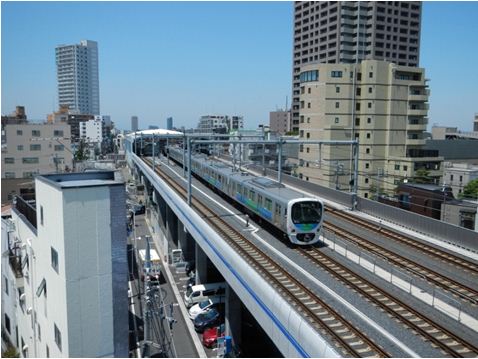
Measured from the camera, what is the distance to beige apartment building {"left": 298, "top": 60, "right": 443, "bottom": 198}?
39.4 metres

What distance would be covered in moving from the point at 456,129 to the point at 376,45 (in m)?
28.6

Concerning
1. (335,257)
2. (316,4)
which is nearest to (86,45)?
(316,4)

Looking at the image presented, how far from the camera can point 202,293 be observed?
70.0 ft

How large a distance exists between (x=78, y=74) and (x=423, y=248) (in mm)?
160772

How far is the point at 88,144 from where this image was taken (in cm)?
8300

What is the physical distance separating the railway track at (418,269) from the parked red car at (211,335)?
6230mm

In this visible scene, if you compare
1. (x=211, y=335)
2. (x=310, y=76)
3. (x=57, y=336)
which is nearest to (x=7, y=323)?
(x=211, y=335)

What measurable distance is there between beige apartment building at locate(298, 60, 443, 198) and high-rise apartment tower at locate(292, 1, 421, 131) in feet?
93.1

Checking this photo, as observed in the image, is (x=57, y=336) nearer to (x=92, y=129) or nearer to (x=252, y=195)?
(x=252, y=195)

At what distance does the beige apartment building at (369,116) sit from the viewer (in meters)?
39.4

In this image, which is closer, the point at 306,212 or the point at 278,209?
the point at 306,212

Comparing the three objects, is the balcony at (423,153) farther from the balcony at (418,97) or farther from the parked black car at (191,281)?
the parked black car at (191,281)

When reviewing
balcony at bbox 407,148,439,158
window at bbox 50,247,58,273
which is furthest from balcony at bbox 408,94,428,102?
window at bbox 50,247,58,273

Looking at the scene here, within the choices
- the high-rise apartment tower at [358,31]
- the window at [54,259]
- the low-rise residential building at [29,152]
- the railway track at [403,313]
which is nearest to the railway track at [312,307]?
the railway track at [403,313]
